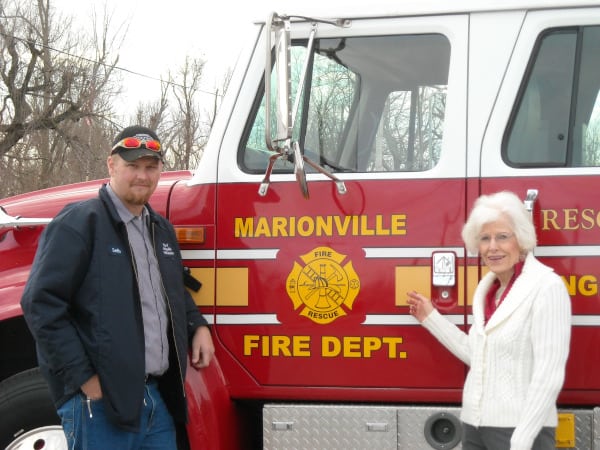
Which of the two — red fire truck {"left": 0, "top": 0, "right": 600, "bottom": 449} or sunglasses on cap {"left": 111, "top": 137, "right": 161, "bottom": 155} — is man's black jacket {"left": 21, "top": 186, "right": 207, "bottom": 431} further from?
red fire truck {"left": 0, "top": 0, "right": 600, "bottom": 449}

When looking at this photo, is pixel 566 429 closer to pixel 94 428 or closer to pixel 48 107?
pixel 94 428

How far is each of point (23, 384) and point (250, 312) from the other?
1.06m

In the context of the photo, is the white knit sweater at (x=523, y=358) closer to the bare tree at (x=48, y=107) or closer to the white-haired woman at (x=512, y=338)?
the white-haired woman at (x=512, y=338)

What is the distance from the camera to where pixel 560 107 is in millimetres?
3256

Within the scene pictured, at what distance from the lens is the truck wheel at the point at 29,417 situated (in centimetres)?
342

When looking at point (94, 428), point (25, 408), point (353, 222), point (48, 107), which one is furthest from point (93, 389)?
point (48, 107)

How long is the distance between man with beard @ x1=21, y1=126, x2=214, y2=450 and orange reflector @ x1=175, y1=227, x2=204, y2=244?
0.23 m

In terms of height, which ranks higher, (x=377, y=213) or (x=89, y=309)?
(x=377, y=213)

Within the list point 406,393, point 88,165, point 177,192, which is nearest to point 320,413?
point 406,393

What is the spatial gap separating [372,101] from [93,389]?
5.45 ft

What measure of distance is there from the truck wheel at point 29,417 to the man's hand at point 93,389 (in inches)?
26.7

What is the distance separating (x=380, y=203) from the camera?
329 cm

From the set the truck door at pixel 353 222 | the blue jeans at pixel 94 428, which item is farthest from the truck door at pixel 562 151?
the blue jeans at pixel 94 428

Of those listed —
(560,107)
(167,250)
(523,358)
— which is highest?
(560,107)
